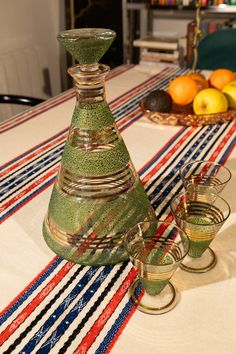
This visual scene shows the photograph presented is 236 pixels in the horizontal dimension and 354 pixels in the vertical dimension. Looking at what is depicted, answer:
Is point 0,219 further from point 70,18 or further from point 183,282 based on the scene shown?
point 70,18

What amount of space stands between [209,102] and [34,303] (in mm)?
785

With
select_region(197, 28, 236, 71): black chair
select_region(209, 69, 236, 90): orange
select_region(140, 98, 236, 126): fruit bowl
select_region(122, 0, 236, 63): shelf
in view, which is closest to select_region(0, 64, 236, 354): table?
select_region(140, 98, 236, 126): fruit bowl

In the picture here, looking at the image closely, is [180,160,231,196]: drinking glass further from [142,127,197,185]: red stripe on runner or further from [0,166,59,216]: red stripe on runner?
[0,166,59,216]: red stripe on runner

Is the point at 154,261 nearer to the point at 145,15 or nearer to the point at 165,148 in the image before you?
the point at 165,148

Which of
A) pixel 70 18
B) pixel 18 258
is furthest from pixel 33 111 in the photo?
pixel 70 18

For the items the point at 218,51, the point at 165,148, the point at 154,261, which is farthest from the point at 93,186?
the point at 218,51

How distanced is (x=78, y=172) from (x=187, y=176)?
270mm

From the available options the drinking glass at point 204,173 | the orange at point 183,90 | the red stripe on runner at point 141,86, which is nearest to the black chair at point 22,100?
the red stripe on runner at point 141,86

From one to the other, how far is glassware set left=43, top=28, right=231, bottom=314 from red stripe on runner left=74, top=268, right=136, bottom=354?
0.04 feet

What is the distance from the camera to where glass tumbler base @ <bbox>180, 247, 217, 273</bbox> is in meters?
0.59

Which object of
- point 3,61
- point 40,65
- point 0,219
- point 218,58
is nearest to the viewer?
point 0,219

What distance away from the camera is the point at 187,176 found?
0.77m

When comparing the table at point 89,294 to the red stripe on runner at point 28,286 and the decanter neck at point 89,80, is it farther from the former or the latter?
the decanter neck at point 89,80

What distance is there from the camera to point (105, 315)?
0.52m
